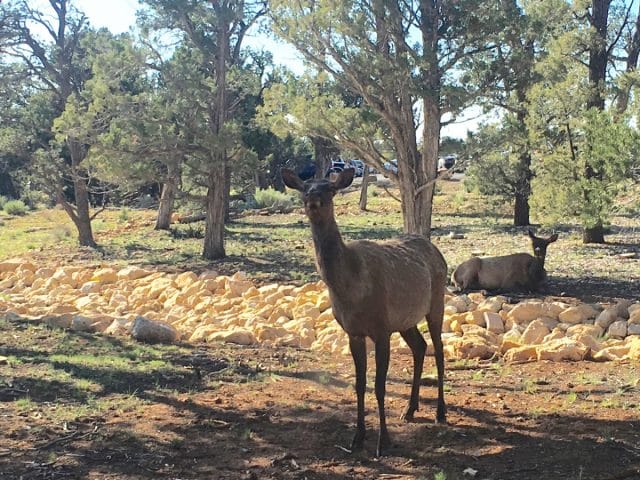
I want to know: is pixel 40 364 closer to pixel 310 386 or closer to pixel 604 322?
pixel 310 386

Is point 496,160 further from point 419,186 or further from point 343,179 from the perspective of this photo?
point 343,179

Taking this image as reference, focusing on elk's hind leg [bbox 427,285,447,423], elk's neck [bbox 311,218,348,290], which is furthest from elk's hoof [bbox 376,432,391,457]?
elk's neck [bbox 311,218,348,290]

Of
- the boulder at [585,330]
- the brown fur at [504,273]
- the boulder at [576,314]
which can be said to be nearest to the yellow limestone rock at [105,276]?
the brown fur at [504,273]

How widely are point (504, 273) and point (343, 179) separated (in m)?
7.87

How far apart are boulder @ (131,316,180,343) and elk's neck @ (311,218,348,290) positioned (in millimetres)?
4743

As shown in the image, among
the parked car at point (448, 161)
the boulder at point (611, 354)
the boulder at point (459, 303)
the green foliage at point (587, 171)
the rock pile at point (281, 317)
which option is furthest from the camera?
the parked car at point (448, 161)

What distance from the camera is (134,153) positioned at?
16.0 meters

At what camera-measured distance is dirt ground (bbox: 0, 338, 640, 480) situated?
16.7 feet

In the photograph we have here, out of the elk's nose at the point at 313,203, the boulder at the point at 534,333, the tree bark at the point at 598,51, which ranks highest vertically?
the tree bark at the point at 598,51

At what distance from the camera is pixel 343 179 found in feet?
18.7

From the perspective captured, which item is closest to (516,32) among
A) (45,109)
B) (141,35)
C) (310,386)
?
Result: (310,386)

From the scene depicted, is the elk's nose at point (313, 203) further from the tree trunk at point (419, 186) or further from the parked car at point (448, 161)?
the parked car at point (448, 161)

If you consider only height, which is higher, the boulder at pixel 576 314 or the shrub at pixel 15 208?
the shrub at pixel 15 208

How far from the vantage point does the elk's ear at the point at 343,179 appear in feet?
18.5
